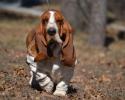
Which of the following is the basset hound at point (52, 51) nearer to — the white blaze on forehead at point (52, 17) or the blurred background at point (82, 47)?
the white blaze on forehead at point (52, 17)

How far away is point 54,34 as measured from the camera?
7.18 m

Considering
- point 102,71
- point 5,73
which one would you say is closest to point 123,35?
point 102,71

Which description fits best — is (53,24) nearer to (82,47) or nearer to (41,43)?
(41,43)

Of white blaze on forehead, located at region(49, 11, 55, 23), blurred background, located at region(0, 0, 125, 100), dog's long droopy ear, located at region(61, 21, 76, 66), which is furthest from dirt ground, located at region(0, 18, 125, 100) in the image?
white blaze on forehead, located at region(49, 11, 55, 23)

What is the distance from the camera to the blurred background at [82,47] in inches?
332

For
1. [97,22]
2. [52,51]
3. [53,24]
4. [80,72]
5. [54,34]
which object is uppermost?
[53,24]

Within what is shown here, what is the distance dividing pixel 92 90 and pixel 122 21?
1515 cm

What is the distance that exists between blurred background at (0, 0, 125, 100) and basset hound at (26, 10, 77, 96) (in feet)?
0.91

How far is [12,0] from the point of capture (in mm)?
28297

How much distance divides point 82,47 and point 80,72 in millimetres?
5106

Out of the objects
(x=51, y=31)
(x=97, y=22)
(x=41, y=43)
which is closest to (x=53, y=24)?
(x=51, y=31)

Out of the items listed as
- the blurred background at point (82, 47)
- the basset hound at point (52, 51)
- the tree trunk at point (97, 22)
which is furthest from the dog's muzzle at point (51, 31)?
the tree trunk at point (97, 22)

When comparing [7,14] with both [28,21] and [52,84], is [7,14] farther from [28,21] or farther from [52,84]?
[52,84]

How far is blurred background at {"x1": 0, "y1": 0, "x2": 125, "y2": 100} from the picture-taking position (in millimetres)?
8438
